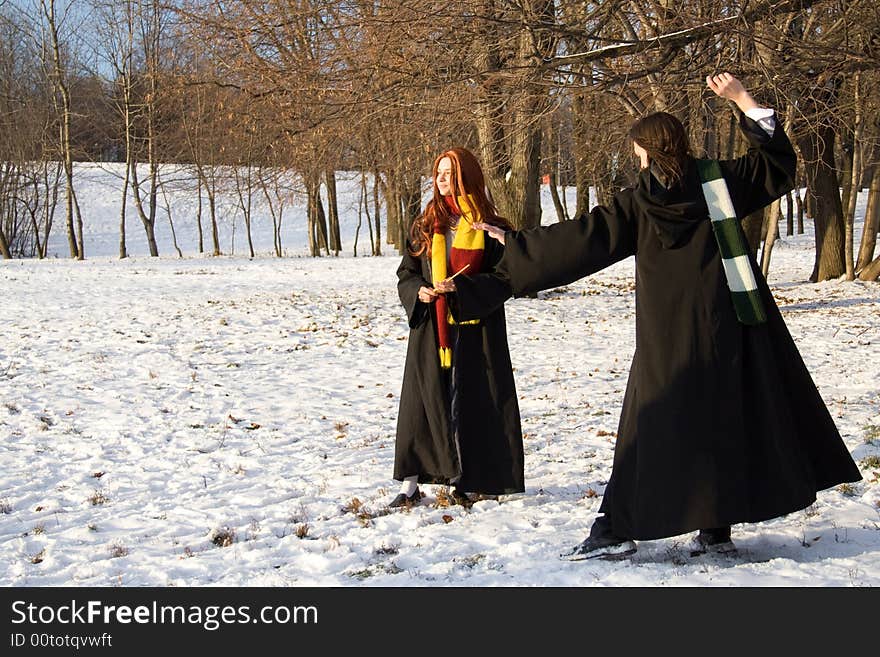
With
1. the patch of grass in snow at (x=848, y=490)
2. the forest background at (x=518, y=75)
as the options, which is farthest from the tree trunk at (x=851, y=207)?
the patch of grass in snow at (x=848, y=490)

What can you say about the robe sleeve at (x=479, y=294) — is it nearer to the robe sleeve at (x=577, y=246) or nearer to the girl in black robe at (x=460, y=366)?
the girl in black robe at (x=460, y=366)

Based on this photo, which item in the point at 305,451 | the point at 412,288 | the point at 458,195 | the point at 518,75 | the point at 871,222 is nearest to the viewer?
the point at 458,195

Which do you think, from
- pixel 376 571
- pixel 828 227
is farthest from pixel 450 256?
pixel 828 227

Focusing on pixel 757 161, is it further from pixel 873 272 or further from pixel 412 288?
pixel 873 272

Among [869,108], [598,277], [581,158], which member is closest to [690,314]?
[869,108]

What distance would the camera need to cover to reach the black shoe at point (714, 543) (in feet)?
13.8

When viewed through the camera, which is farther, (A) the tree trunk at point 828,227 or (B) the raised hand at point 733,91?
(A) the tree trunk at point 828,227

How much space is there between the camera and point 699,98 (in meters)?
9.84

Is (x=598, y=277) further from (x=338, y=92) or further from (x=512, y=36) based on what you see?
(x=512, y=36)

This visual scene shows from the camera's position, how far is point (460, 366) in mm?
5223

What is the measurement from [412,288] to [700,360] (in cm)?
190

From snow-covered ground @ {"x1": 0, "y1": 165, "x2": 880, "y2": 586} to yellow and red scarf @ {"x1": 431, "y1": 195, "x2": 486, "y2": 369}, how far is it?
1.01m

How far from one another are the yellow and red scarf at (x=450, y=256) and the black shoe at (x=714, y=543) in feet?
5.60

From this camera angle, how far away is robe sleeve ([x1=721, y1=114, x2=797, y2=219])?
13.2 ft
